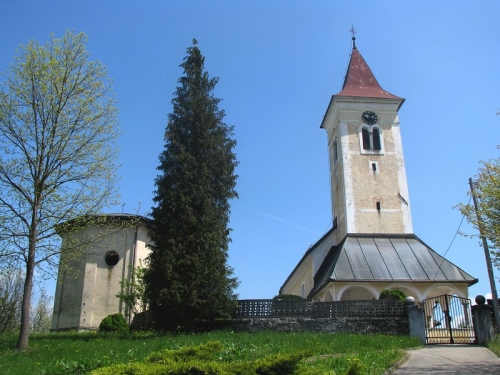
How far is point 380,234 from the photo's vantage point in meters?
29.1

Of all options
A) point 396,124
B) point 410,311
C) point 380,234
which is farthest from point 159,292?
point 396,124

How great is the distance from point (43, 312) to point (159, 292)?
33818mm

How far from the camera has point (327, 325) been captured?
17703 millimetres

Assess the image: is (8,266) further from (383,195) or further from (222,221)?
(383,195)

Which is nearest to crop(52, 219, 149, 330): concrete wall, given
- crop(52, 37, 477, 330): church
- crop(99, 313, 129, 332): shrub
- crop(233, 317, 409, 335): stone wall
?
crop(52, 37, 477, 330): church

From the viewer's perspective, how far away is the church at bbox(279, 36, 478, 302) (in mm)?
24797

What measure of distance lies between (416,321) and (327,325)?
3.10m

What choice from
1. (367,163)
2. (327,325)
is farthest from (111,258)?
(367,163)

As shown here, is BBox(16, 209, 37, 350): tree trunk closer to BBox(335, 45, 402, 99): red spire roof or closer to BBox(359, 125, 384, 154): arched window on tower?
BBox(359, 125, 384, 154): arched window on tower

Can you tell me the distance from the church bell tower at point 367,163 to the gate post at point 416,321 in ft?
40.4

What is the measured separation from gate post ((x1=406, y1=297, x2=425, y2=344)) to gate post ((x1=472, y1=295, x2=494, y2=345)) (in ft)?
5.34

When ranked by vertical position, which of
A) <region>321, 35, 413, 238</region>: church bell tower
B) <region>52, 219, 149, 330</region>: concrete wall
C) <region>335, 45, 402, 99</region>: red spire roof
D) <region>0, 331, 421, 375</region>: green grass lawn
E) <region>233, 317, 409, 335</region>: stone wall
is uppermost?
<region>335, 45, 402, 99</region>: red spire roof

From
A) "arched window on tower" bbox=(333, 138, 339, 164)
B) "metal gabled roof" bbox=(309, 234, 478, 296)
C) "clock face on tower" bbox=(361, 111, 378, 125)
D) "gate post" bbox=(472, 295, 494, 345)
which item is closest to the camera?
"gate post" bbox=(472, 295, 494, 345)

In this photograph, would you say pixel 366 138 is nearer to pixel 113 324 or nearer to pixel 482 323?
pixel 482 323
